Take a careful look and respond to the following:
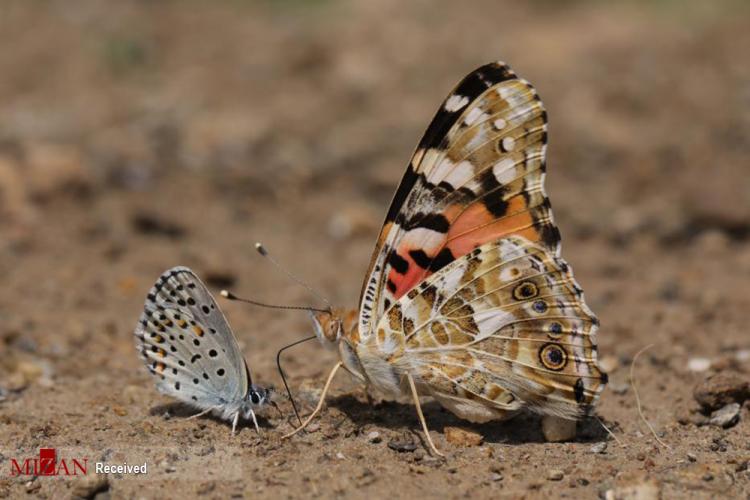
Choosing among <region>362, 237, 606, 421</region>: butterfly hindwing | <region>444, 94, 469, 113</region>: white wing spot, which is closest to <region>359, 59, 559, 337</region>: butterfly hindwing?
<region>444, 94, 469, 113</region>: white wing spot

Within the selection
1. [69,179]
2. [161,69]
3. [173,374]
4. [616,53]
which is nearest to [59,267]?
[69,179]

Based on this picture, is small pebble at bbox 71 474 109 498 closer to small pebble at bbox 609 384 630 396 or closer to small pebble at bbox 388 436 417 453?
small pebble at bbox 388 436 417 453

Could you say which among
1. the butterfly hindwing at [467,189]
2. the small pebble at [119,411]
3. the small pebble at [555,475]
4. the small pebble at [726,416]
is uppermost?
the butterfly hindwing at [467,189]

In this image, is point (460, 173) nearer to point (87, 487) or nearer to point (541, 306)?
Answer: point (541, 306)

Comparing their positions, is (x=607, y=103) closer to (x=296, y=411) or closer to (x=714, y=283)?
(x=714, y=283)

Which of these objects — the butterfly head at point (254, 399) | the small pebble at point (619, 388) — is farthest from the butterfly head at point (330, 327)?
the small pebble at point (619, 388)

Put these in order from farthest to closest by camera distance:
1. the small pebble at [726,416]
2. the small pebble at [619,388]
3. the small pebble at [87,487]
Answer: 1. the small pebble at [619,388]
2. the small pebble at [726,416]
3. the small pebble at [87,487]

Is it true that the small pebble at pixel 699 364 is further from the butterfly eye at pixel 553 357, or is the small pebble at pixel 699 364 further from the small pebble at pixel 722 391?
the butterfly eye at pixel 553 357
